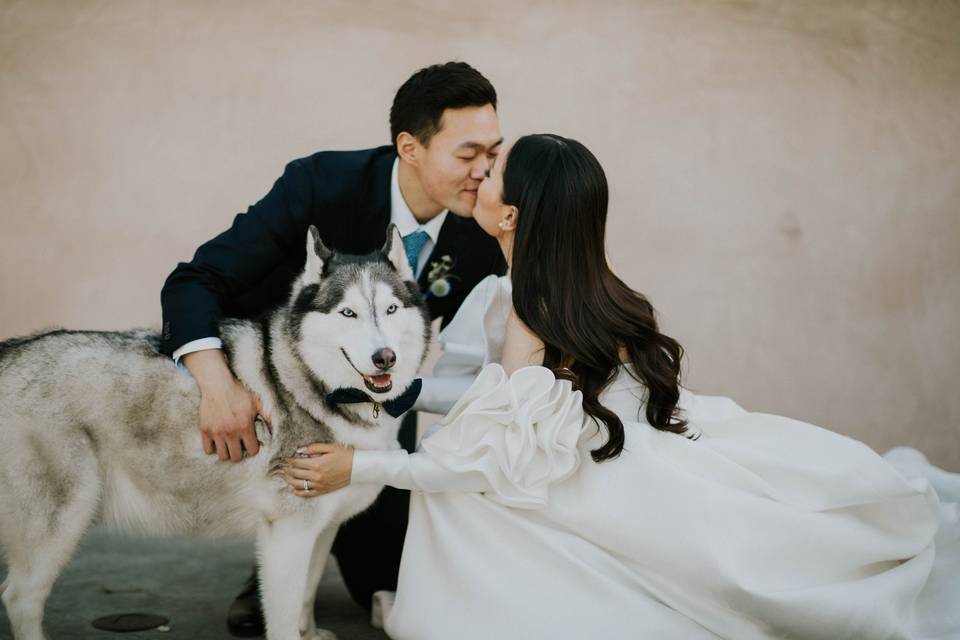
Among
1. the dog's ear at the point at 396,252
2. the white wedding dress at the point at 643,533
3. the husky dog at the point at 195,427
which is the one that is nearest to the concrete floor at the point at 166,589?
the husky dog at the point at 195,427

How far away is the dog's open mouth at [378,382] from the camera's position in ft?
8.79

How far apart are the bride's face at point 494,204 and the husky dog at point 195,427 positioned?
1.17ft

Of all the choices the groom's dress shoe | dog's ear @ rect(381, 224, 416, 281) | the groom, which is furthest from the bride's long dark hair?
the groom's dress shoe

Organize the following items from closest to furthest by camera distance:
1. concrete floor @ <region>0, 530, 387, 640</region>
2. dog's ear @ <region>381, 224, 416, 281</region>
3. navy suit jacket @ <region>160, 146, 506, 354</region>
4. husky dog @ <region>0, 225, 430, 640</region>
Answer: husky dog @ <region>0, 225, 430, 640</region> → dog's ear @ <region>381, 224, 416, 281</region> → navy suit jacket @ <region>160, 146, 506, 354</region> → concrete floor @ <region>0, 530, 387, 640</region>

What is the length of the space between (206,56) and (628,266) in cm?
267

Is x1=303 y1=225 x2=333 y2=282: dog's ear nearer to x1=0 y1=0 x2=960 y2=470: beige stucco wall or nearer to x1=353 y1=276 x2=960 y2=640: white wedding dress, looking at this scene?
x1=353 y1=276 x2=960 y2=640: white wedding dress

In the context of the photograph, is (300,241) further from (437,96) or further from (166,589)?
(166,589)

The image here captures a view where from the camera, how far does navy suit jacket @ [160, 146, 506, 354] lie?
309 cm

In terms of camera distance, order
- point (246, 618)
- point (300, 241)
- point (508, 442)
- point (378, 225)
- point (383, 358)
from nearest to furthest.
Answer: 1. point (383, 358)
2. point (508, 442)
3. point (246, 618)
4. point (300, 241)
5. point (378, 225)

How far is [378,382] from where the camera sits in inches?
106

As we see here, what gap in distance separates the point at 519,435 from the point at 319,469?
0.65 m

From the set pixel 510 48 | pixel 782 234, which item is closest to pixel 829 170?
pixel 782 234

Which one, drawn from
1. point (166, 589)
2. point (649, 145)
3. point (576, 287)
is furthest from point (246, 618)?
point (649, 145)

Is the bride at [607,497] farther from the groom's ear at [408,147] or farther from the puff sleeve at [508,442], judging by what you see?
the groom's ear at [408,147]
